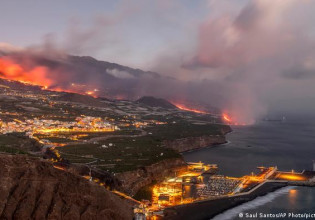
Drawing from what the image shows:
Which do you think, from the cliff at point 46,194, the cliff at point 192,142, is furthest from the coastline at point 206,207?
the cliff at point 192,142

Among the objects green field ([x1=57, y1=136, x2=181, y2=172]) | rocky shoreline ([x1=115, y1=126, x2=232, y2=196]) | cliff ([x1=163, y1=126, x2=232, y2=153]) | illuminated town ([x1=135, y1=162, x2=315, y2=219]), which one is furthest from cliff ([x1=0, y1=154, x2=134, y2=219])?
cliff ([x1=163, y1=126, x2=232, y2=153])

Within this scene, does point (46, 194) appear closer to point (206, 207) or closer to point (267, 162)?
point (206, 207)

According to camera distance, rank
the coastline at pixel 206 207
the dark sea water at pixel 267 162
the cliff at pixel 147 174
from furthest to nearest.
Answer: the cliff at pixel 147 174 → the dark sea water at pixel 267 162 → the coastline at pixel 206 207

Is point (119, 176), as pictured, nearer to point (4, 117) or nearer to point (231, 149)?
point (231, 149)

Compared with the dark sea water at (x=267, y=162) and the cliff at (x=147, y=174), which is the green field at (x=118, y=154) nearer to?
the cliff at (x=147, y=174)

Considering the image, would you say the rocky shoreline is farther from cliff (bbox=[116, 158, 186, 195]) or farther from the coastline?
the coastline

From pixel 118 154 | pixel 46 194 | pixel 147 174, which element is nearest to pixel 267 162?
pixel 147 174

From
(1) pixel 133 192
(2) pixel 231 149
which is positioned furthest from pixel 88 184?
(2) pixel 231 149
